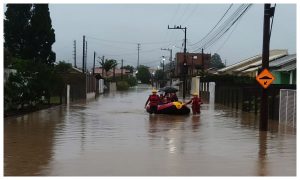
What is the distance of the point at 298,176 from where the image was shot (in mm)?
8523

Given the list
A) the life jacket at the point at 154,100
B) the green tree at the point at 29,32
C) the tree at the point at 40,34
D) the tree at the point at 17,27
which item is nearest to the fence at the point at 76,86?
the green tree at the point at 29,32

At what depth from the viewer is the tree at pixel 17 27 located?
41.6 metres

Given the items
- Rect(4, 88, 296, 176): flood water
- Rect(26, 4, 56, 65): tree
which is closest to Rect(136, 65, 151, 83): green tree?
Rect(26, 4, 56, 65): tree

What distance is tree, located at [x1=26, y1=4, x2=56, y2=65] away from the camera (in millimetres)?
41625

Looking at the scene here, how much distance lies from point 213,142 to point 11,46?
103 ft

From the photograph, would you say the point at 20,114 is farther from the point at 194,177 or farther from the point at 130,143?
the point at 194,177

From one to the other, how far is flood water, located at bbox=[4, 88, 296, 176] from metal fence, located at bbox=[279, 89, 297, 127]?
51 cm

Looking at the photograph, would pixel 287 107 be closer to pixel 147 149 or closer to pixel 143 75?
pixel 147 149

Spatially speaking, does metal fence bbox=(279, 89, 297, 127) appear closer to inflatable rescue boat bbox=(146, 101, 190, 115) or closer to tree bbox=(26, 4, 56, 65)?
inflatable rescue boat bbox=(146, 101, 190, 115)

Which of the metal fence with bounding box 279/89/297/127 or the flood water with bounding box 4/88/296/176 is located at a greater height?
the metal fence with bounding box 279/89/297/127

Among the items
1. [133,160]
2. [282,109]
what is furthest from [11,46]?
[133,160]

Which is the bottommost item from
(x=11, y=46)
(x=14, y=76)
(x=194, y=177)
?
(x=194, y=177)

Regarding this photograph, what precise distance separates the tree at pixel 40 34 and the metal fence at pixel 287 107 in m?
25.9

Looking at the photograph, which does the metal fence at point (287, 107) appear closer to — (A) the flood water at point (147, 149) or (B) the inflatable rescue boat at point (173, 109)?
(A) the flood water at point (147, 149)
